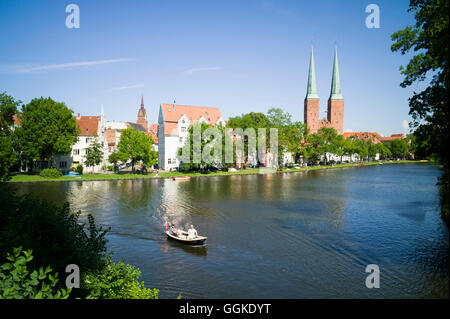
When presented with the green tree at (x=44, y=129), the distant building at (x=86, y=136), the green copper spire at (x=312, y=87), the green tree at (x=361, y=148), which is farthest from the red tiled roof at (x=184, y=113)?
the green copper spire at (x=312, y=87)

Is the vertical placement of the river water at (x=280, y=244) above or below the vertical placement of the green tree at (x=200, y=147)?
below

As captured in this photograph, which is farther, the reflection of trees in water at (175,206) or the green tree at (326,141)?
the green tree at (326,141)

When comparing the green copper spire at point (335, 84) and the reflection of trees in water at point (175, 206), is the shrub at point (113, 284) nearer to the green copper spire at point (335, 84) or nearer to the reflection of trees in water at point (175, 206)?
the reflection of trees in water at point (175, 206)

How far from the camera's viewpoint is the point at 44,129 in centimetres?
6188

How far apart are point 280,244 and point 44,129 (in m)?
56.9

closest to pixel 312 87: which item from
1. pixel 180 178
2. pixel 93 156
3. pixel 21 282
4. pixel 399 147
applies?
pixel 399 147

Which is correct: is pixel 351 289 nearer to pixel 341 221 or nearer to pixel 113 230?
pixel 341 221

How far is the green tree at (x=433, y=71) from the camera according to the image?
39.4 ft

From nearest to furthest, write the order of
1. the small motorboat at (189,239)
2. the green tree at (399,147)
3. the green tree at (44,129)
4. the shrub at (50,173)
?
the small motorboat at (189,239) < the shrub at (50,173) < the green tree at (44,129) < the green tree at (399,147)

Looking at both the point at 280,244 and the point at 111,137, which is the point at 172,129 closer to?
the point at 111,137

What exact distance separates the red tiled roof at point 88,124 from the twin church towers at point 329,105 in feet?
343

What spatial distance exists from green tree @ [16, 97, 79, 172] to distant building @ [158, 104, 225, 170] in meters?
23.9

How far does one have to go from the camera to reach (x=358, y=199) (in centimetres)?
4572
